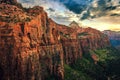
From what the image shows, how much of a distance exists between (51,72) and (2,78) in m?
47.4

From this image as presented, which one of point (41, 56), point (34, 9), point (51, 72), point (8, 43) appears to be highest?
point (34, 9)

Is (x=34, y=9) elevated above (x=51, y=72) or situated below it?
above

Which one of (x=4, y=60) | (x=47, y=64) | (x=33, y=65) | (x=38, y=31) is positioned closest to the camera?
(x=4, y=60)

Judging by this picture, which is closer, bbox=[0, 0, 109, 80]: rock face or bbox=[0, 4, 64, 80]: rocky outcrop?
bbox=[0, 4, 64, 80]: rocky outcrop

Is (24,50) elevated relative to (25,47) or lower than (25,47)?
lower

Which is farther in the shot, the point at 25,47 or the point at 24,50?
the point at 25,47

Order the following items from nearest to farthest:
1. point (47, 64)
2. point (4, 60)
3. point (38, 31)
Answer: point (4, 60)
point (38, 31)
point (47, 64)

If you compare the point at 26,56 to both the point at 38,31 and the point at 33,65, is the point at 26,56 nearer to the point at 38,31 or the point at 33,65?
the point at 33,65

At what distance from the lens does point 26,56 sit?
128m

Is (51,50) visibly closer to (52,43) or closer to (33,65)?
(52,43)

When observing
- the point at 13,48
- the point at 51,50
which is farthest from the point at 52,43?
the point at 13,48

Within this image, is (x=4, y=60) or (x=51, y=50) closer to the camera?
(x=4, y=60)

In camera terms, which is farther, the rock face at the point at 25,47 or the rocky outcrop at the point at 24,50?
the rock face at the point at 25,47

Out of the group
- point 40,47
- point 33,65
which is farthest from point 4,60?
point 40,47
